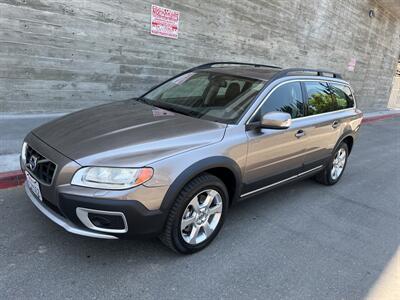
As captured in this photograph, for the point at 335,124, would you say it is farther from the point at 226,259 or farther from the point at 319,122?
the point at 226,259

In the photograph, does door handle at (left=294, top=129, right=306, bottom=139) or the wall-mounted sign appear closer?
door handle at (left=294, top=129, right=306, bottom=139)

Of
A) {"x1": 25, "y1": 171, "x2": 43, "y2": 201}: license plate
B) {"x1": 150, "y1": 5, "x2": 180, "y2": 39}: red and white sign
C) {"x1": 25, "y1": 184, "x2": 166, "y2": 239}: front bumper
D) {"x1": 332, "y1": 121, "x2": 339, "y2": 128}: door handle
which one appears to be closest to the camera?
{"x1": 25, "y1": 184, "x2": 166, "y2": 239}: front bumper

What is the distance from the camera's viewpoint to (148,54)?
755 cm

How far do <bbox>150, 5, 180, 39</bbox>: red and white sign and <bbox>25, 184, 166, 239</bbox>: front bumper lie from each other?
545cm

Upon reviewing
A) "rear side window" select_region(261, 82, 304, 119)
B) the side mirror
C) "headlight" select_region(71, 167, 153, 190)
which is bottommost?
"headlight" select_region(71, 167, 153, 190)

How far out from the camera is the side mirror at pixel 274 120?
3.43 meters

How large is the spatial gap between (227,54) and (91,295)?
7.96 meters

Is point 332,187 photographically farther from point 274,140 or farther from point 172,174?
point 172,174

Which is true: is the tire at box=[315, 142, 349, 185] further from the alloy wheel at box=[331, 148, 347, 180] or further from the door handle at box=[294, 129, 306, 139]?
the door handle at box=[294, 129, 306, 139]

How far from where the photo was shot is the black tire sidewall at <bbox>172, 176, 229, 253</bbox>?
9.76ft

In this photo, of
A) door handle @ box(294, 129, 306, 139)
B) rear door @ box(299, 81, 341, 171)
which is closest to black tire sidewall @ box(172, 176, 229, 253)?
door handle @ box(294, 129, 306, 139)

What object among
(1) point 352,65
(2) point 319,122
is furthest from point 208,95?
(1) point 352,65

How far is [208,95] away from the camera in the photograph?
392 cm

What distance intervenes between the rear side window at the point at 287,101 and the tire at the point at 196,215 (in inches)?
39.1
